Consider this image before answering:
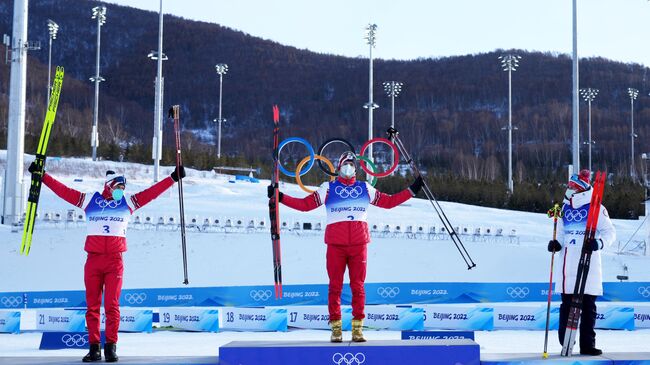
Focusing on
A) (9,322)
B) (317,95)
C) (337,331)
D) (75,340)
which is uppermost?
(317,95)

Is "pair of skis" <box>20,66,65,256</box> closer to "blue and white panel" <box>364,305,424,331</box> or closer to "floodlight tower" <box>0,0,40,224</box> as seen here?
"blue and white panel" <box>364,305,424,331</box>

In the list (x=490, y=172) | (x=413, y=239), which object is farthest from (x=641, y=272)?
(x=490, y=172)

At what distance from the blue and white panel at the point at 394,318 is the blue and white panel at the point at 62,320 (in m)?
5.26

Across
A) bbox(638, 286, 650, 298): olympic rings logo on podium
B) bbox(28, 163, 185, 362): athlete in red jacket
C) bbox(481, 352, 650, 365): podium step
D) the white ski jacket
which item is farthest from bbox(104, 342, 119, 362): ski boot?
bbox(638, 286, 650, 298): olympic rings logo on podium

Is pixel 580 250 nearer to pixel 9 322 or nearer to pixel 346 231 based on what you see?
pixel 346 231

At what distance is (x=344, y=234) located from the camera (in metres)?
7.85

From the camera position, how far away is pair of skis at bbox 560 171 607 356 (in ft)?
24.1

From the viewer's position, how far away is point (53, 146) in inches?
2244

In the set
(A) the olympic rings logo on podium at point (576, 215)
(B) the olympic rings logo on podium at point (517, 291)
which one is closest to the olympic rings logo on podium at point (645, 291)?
(B) the olympic rings logo on podium at point (517, 291)

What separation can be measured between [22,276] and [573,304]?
718 inches

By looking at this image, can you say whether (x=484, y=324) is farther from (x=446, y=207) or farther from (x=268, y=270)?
(x=446, y=207)

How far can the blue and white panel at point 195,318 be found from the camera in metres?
14.2

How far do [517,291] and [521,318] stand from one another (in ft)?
9.49

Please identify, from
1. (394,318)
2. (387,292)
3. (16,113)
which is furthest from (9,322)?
(16,113)
